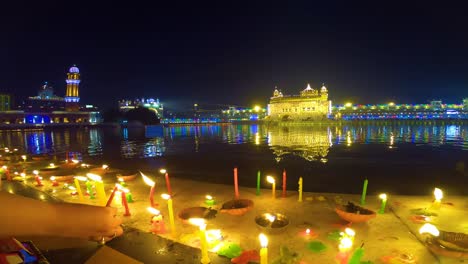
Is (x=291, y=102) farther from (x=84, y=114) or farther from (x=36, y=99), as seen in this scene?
(x=36, y=99)

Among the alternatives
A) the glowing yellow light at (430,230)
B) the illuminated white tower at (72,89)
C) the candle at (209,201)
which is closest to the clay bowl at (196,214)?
the candle at (209,201)

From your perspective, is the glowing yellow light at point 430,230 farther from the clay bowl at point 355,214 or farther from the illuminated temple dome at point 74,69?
the illuminated temple dome at point 74,69

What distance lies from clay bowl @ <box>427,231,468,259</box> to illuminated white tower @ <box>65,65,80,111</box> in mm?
175082

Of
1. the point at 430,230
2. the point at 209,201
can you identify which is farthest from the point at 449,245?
the point at 209,201

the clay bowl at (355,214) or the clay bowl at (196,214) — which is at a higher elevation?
the clay bowl at (355,214)

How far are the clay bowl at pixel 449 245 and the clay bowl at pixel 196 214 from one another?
5754 mm

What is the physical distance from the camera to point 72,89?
158 metres

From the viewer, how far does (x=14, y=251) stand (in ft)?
9.39

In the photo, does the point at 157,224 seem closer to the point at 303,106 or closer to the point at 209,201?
the point at 209,201

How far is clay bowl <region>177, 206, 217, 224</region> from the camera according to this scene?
830 cm

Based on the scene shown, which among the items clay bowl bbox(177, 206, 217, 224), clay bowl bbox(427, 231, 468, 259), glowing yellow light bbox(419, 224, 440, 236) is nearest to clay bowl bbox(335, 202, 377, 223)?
glowing yellow light bbox(419, 224, 440, 236)

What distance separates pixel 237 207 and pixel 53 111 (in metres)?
163

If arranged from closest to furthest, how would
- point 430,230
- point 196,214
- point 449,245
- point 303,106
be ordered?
point 449,245 → point 430,230 → point 196,214 → point 303,106

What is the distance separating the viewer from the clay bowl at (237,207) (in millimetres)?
8648
